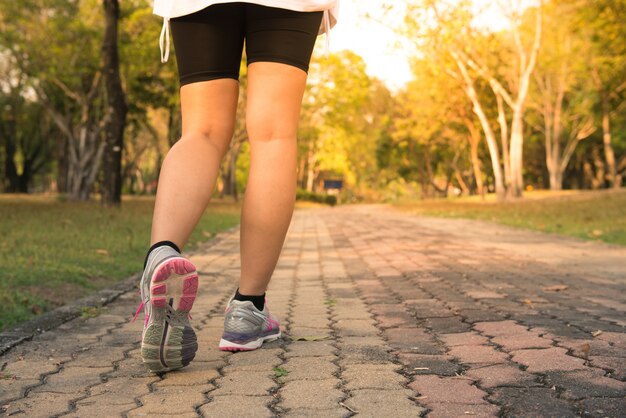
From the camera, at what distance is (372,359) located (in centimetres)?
302

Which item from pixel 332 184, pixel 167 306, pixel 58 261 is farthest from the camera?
pixel 332 184

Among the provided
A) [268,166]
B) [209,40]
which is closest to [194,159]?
[268,166]

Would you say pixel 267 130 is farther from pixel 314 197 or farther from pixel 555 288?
pixel 314 197

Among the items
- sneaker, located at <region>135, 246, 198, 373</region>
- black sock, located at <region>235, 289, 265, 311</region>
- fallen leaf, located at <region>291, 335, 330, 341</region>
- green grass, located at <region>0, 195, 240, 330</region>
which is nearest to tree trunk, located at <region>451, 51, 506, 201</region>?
green grass, located at <region>0, 195, 240, 330</region>

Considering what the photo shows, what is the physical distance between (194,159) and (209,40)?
47 cm

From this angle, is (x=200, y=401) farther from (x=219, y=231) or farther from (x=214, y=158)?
(x=219, y=231)

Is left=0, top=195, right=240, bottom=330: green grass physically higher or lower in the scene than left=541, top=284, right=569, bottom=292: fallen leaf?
lower

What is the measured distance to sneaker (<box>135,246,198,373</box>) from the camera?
251 centimetres

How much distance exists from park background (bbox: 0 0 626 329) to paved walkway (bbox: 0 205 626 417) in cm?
104

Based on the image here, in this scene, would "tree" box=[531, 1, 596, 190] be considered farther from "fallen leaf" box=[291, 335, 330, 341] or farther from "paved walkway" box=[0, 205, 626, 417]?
"fallen leaf" box=[291, 335, 330, 341]

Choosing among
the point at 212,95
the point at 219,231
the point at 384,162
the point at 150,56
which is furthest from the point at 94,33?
the point at 384,162

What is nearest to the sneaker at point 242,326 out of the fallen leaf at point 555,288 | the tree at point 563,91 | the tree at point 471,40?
the fallen leaf at point 555,288

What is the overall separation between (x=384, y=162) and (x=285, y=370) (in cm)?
5450

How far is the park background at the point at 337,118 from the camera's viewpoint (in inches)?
408
